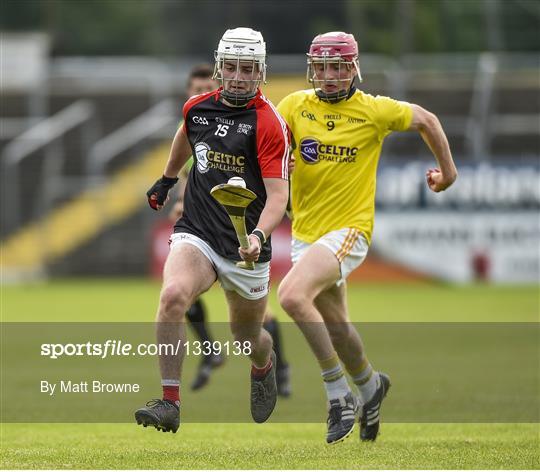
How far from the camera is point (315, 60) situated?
8.33 m

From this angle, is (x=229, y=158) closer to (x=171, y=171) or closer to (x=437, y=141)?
(x=171, y=171)

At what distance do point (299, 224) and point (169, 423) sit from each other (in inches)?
77.9

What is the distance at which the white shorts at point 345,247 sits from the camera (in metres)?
8.27

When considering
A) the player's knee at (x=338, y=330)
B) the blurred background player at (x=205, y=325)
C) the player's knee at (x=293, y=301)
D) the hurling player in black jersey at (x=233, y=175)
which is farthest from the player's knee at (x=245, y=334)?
the blurred background player at (x=205, y=325)

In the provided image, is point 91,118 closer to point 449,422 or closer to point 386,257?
point 386,257

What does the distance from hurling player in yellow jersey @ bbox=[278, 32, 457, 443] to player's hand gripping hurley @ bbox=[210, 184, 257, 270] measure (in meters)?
1.33

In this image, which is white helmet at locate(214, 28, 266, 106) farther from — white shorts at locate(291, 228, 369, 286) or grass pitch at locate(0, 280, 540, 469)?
grass pitch at locate(0, 280, 540, 469)

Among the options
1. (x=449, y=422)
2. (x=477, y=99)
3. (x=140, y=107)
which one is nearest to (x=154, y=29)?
(x=140, y=107)

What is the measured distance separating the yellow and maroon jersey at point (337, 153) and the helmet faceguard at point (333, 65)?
3.7 inches

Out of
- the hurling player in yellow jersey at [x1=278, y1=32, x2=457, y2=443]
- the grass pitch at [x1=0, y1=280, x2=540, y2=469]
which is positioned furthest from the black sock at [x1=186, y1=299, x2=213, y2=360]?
the hurling player in yellow jersey at [x1=278, y1=32, x2=457, y2=443]

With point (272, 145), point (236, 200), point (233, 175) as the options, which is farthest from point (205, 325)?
point (236, 200)

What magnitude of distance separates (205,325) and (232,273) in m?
3.79

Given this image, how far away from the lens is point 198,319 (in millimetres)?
11422

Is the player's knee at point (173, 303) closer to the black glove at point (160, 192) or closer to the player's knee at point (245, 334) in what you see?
the player's knee at point (245, 334)
